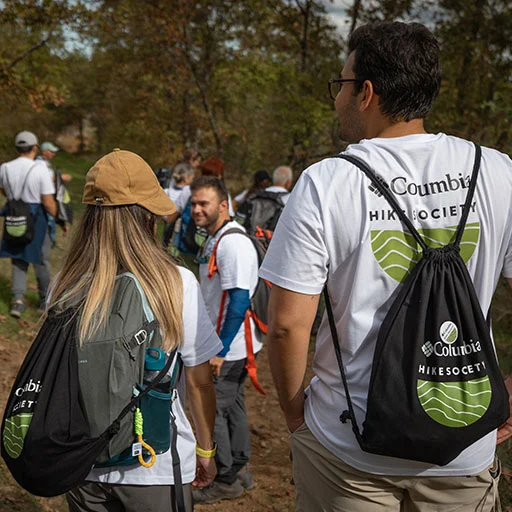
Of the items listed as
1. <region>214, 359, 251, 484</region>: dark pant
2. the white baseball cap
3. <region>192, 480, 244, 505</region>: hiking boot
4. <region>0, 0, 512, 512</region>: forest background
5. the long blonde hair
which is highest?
<region>0, 0, 512, 512</region>: forest background

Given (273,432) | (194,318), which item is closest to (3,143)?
(273,432)

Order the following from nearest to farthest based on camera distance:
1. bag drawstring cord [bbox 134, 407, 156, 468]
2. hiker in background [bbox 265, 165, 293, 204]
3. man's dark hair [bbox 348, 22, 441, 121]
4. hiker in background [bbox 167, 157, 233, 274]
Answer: man's dark hair [bbox 348, 22, 441, 121]
bag drawstring cord [bbox 134, 407, 156, 468]
hiker in background [bbox 167, 157, 233, 274]
hiker in background [bbox 265, 165, 293, 204]

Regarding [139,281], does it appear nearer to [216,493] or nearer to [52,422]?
[52,422]

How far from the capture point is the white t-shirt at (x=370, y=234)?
1.78 m

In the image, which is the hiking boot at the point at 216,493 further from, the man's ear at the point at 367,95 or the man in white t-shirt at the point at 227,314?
the man's ear at the point at 367,95

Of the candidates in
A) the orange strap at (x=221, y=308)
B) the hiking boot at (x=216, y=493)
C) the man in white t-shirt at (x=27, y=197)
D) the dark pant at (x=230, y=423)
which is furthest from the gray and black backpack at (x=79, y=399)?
the man in white t-shirt at (x=27, y=197)

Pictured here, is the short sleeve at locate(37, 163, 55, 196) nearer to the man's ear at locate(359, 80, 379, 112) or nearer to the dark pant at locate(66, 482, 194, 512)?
the dark pant at locate(66, 482, 194, 512)

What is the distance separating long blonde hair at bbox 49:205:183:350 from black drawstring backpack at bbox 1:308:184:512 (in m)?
0.11

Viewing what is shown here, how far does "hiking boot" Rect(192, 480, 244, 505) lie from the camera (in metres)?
4.59

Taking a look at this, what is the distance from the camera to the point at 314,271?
5.95ft

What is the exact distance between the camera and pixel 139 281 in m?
2.15

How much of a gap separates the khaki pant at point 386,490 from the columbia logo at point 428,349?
1.36 feet

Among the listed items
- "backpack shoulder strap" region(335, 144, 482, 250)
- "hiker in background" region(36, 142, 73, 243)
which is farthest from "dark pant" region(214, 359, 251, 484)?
"hiker in background" region(36, 142, 73, 243)

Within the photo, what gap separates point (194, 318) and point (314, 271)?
26.0 inches
